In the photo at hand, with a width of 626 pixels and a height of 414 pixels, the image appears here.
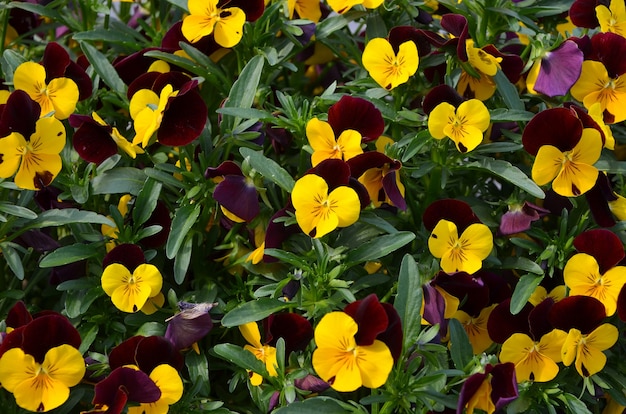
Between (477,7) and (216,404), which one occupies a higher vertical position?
(477,7)

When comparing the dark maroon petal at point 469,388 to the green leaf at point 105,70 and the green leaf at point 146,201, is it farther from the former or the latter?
the green leaf at point 105,70

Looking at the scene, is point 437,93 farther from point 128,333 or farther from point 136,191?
point 128,333

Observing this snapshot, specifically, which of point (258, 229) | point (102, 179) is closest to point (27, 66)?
point (102, 179)

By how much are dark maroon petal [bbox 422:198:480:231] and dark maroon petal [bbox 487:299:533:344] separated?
0.14 m

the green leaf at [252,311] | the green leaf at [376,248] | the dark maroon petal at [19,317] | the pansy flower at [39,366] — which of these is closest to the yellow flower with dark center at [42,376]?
the pansy flower at [39,366]

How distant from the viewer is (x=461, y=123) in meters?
1.57

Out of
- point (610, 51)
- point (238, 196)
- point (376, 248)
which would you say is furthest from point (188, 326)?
point (610, 51)

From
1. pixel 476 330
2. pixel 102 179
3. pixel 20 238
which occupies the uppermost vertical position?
pixel 102 179

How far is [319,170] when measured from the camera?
148cm

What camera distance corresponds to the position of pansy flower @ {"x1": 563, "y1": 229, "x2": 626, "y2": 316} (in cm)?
155

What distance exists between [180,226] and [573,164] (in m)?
0.64

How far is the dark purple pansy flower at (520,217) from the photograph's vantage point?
1637mm

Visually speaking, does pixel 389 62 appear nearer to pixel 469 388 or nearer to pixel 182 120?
pixel 182 120

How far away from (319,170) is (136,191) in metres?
0.38
